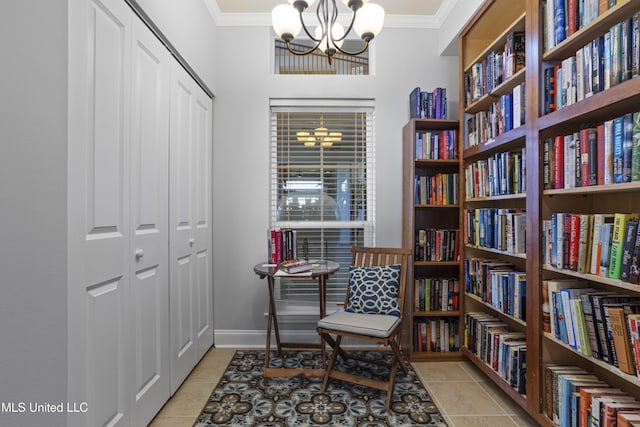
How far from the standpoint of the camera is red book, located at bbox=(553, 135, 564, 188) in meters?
1.63

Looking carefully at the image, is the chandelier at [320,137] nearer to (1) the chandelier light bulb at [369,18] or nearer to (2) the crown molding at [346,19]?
(2) the crown molding at [346,19]

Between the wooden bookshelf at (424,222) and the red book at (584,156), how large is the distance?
1194mm

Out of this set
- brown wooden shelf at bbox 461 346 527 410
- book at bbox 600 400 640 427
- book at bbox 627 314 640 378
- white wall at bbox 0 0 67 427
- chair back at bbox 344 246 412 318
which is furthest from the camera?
chair back at bbox 344 246 412 318

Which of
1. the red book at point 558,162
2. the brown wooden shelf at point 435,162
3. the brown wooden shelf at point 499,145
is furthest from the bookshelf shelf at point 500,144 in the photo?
the red book at point 558,162

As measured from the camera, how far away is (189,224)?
7.96 ft

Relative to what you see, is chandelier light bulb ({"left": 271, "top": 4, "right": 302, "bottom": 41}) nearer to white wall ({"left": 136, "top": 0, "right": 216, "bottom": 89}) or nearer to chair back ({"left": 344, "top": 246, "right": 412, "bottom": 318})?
white wall ({"left": 136, "top": 0, "right": 216, "bottom": 89})

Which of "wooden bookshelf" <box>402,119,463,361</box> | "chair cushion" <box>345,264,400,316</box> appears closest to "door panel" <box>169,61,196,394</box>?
"chair cushion" <box>345,264,400,316</box>

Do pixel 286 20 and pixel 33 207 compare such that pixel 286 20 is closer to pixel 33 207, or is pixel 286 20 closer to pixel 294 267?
A: pixel 33 207

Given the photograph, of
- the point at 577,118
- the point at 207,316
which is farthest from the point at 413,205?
the point at 207,316

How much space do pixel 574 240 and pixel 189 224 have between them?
7.55ft

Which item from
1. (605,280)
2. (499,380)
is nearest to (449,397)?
(499,380)

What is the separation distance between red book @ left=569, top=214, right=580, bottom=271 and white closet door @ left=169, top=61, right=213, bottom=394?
2176mm

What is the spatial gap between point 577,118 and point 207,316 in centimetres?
283

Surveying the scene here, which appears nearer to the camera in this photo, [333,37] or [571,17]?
[571,17]
